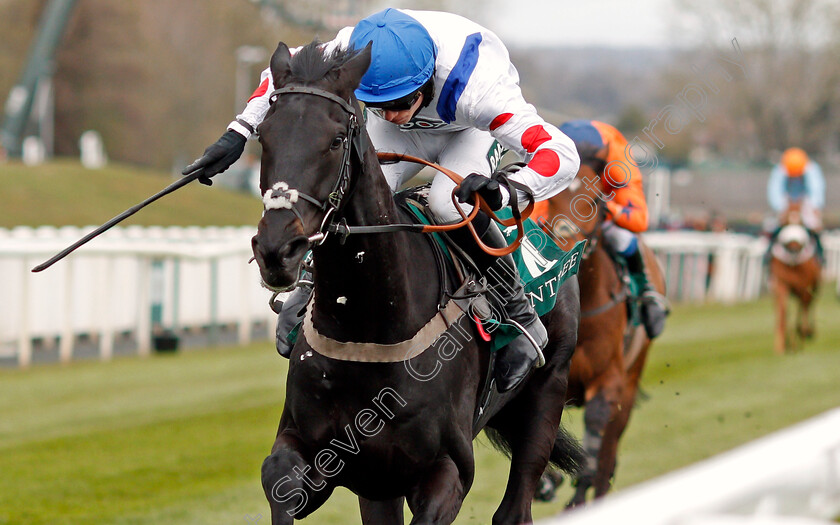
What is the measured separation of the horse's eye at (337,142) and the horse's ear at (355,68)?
0.54ft

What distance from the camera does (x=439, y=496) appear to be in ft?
9.91

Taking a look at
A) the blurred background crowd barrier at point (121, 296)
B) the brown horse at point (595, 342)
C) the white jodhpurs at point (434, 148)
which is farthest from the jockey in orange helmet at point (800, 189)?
the white jodhpurs at point (434, 148)

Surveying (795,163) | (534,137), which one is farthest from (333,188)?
(795,163)

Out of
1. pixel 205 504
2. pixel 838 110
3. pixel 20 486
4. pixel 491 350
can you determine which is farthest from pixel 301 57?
pixel 838 110

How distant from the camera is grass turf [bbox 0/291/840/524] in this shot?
5270mm

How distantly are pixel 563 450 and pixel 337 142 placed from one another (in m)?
1.98

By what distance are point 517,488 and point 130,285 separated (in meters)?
7.19

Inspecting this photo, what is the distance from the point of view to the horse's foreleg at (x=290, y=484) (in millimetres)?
2982

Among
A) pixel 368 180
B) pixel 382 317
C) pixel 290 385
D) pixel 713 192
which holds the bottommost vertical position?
pixel 713 192

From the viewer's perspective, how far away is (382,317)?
3080 mm

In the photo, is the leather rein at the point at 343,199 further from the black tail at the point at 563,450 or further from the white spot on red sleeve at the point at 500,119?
the black tail at the point at 563,450

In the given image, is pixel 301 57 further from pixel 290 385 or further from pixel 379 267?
pixel 290 385

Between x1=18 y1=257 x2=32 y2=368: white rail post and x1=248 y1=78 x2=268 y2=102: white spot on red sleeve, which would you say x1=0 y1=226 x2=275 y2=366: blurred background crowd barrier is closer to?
x1=18 y1=257 x2=32 y2=368: white rail post

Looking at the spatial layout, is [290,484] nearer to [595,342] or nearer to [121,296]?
[595,342]
